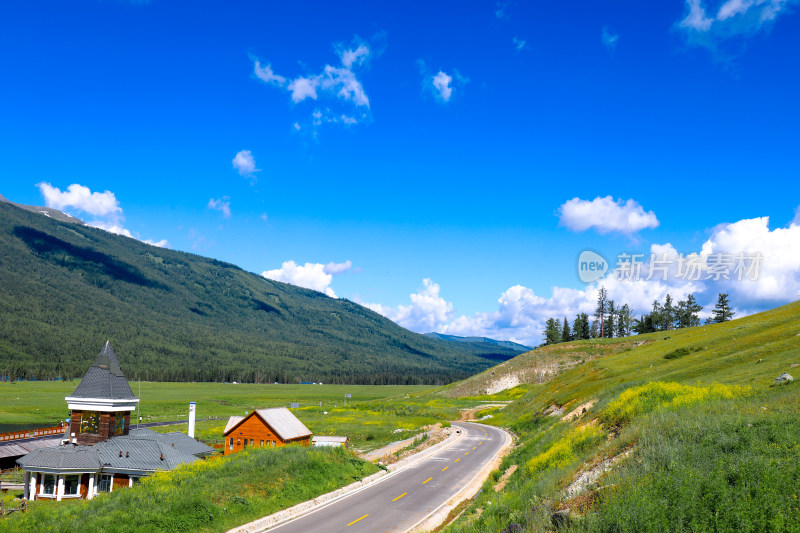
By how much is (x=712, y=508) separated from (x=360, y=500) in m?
21.5

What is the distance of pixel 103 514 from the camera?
20781mm

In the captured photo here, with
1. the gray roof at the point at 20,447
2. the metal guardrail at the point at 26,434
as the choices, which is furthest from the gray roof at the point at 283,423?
the metal guardrail at the point at 26,434

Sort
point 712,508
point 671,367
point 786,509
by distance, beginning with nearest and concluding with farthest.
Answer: point 786,509
point 712,508
point 671,367

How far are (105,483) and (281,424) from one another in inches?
700

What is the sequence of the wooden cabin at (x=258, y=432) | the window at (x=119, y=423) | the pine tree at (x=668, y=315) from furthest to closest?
the pine tree at (x=668, y=315) → the wooden cabin at (x=258, y=432) → the window at (x=119, y=423)

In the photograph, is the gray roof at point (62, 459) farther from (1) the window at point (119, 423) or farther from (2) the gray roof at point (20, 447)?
(2) the gray roof at point (20, 447)

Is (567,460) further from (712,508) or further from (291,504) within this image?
(291,504)

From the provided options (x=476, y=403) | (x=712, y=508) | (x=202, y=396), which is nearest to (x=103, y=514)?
(x=712, y=508)

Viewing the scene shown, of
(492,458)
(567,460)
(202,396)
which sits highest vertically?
(567,460)

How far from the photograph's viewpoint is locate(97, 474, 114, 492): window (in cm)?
3684

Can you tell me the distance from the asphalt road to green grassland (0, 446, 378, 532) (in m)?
1.92

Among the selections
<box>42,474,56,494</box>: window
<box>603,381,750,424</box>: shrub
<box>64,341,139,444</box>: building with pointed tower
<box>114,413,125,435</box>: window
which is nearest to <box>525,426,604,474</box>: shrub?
<box>603,381,750,424</box>: shrub

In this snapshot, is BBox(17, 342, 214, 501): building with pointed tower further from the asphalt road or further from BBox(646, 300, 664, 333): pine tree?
BBox(646, 300, 664, 333): pine tree

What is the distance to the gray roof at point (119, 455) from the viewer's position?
116ft
